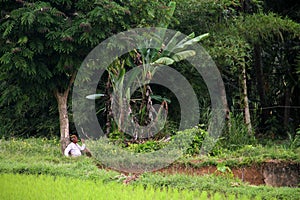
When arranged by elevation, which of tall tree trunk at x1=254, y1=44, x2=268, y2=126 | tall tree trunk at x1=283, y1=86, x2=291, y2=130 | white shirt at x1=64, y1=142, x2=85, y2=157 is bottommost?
white shirt at x1=64, y1=142, x2=85, y2=157

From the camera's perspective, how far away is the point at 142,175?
20.5 ft

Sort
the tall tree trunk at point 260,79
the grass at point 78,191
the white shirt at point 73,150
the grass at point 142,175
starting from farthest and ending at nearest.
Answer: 1. the tall tree trunk at point 260,79
2. the white shirt at point 73,150
3. the grass at point 142,175
4. the grass at point 78,191

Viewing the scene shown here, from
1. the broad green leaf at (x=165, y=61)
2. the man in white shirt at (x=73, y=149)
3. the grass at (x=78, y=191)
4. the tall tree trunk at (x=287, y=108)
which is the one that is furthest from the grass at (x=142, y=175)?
the tall tree trunk at (x=287, y=108)

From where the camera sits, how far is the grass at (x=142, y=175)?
17.6 ft

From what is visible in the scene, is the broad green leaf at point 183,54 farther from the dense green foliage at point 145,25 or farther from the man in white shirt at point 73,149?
the man in white shirt at point 73,149

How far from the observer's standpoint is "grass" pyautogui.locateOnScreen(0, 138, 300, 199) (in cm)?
538

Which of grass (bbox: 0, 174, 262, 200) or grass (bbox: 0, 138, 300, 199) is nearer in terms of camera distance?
grass (bbox: 0, 174, 262, 200)

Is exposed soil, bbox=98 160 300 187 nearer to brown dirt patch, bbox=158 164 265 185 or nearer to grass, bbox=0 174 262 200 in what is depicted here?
brown dirt patch, bbox=158 164 265 185

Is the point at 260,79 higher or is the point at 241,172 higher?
the point at 260,79

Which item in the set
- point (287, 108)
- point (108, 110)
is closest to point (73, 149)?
point (108, 110)

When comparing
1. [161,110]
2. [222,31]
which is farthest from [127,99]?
[222,31]

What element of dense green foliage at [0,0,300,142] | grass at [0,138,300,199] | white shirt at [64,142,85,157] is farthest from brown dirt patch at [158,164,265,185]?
dense green foliage at [0,0,300,142]

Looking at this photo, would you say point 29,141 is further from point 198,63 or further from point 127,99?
point 198,63

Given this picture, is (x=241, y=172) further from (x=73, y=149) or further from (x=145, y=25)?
(x=145, y=25)
